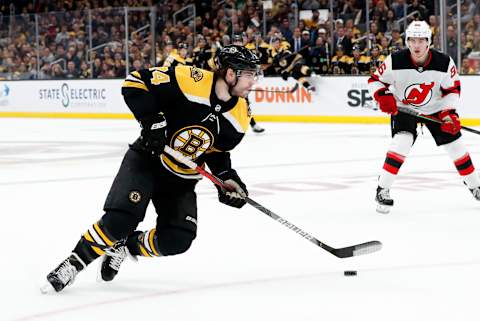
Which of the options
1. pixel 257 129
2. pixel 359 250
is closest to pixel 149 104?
pixel 359 250

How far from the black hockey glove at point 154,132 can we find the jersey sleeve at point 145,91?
26 mm

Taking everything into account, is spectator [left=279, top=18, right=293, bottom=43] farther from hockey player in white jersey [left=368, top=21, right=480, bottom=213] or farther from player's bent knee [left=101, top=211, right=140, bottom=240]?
player's bent knee [left=101, top=211, right=140, bottom=240]

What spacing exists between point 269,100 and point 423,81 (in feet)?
26.5

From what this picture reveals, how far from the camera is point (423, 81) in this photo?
5410 millimetres

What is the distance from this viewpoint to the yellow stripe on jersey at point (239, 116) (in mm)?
3453

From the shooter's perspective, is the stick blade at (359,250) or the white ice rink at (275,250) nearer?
the white ice rink at (275,250)

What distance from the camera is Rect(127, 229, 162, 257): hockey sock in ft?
11.3

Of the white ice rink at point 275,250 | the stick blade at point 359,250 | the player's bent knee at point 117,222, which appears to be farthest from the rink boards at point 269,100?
the player's bent knee at point 117,222

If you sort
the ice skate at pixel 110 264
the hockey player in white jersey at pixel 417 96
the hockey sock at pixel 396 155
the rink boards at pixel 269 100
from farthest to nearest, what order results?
the rink boards at pixel 269 100 → the hockey sock at pixel 396 155 → the hockey player in white jersey at pixel 417 96 → the ice skate at pixel 110 264

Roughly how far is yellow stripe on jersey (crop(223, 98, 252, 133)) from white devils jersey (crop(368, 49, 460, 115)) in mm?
2085

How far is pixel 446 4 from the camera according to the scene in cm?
1163

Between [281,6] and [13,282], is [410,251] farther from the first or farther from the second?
[281,6]

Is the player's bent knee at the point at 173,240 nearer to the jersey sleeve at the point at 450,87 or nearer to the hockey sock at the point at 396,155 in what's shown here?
the hockey sock at the point at 396,155

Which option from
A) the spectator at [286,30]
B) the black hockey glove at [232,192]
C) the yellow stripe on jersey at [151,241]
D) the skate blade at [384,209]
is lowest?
the skate blade at [384,209]
